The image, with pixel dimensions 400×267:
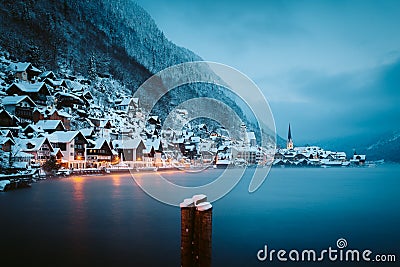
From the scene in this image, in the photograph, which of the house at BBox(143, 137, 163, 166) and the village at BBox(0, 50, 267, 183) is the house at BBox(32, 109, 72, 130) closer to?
the village at BBox(0, 50, 267, 183)

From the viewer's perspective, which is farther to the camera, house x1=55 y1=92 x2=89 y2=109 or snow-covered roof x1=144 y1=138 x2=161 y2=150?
snow-covered roof x1=144 y1=138 x2=161 y2=150

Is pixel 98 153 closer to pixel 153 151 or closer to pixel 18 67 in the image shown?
pixel 153 151

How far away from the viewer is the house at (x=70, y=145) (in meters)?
36.6

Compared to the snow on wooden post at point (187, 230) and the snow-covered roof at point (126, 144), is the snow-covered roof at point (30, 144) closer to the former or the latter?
the snow-covered roof at point (126, 144)

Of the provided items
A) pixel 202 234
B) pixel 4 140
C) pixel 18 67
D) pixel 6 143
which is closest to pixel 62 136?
pixel 6 143

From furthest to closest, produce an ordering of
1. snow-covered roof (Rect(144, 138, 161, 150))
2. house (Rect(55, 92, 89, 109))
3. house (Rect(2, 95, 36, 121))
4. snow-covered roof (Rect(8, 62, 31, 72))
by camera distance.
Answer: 1. snow-covered roof (Rect(144, 138, 161, 150))
2. snow-covered roof (Rect(8, 62, 31, 72))
3. house (Rect(55, 92, 89, 109))
4. house (Rect(2, 95, 36, 121))

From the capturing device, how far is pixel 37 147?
32.2 m

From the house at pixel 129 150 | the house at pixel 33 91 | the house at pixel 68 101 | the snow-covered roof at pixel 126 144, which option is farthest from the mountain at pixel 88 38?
the house at pixel 129 150

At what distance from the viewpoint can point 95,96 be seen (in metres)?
65.3

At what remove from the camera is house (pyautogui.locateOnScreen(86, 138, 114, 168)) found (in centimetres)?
4212

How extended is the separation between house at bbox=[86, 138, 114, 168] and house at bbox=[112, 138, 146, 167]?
13.5 feet

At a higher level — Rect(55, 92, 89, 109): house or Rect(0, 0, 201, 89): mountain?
Rect(0, 0, 201, 89): mountain

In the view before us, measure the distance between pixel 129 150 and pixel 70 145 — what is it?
13.1 m

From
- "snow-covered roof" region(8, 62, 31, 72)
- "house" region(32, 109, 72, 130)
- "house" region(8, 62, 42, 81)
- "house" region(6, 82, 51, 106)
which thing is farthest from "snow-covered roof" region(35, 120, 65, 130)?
"snow-covered roof" region(8, 62, 31, 72)
